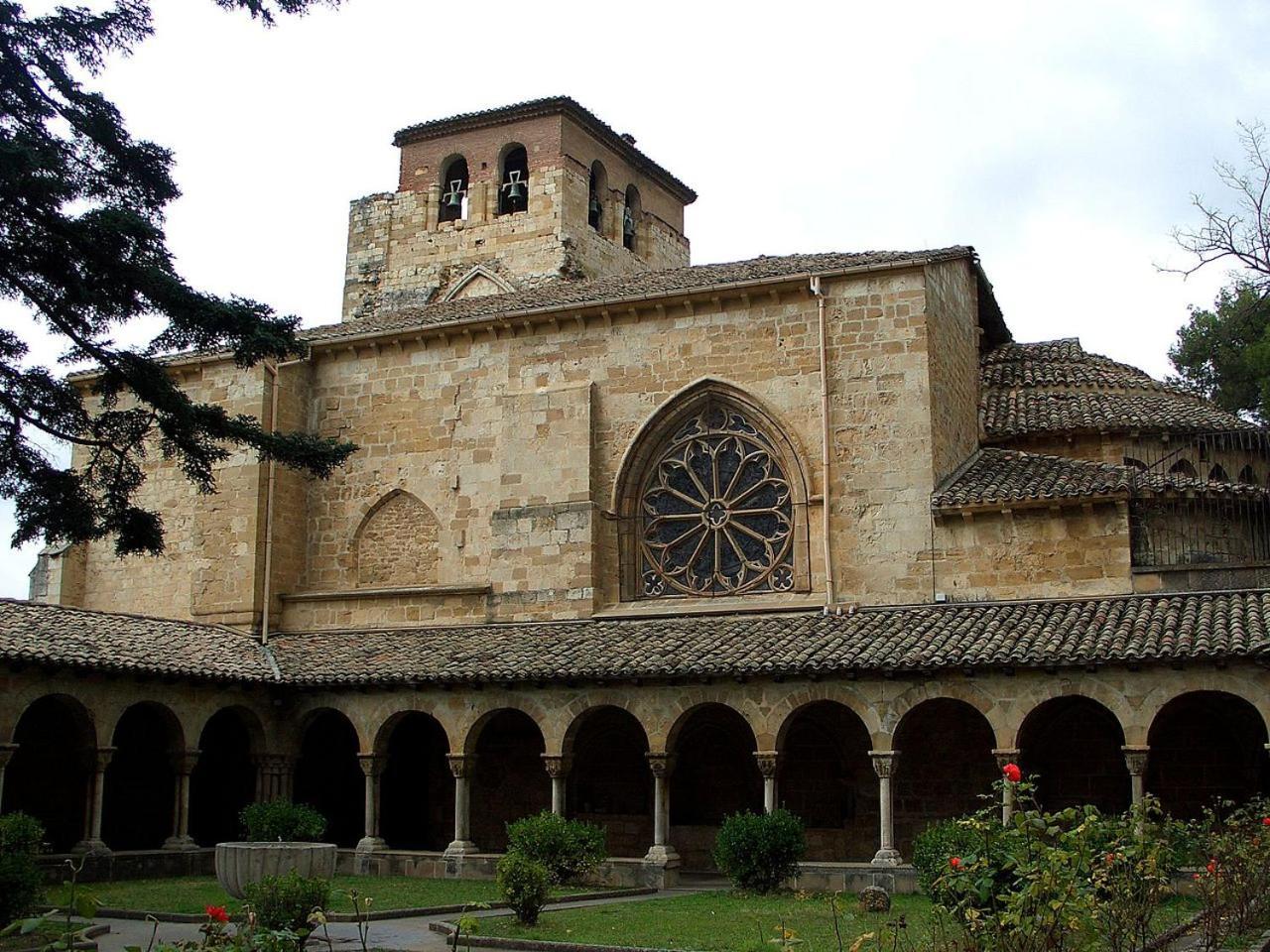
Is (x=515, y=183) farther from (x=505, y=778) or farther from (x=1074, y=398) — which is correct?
(x=505, y=778)

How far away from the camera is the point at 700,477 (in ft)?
82.5

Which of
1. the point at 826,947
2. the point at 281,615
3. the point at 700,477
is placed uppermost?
the point at 700,477

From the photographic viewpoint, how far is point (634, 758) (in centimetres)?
2459

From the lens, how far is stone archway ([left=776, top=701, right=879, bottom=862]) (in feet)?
74.4

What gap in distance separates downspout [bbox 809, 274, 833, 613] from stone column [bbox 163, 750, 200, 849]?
33.2 ft

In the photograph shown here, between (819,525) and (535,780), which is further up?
(819,525)

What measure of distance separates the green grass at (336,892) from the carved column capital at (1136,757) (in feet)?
24.0

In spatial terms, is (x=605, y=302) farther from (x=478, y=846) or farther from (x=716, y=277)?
(x=478, y=846)

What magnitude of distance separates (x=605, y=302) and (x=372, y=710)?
7.74 m

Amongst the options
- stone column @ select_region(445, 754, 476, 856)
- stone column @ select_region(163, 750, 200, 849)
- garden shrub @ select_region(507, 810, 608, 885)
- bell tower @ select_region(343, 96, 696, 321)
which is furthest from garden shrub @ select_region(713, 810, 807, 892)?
bell tower @ select_region(343, 96, 696, 321)

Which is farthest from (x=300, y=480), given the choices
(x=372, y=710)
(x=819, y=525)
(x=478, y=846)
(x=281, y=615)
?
(x=819, y=525)

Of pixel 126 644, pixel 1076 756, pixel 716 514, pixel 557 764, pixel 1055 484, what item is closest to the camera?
pixel 1076 756

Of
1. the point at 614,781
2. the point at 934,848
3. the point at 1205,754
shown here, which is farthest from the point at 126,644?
the point at 1205,754

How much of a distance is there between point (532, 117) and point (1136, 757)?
23989mm
